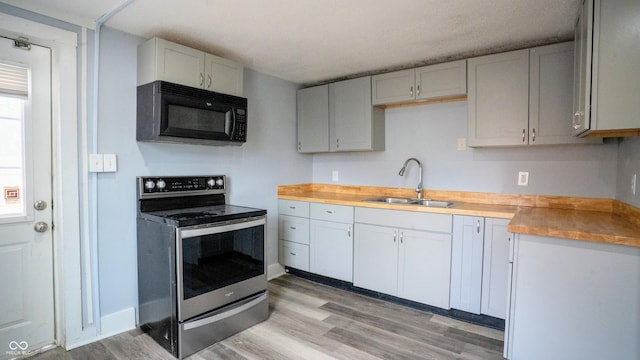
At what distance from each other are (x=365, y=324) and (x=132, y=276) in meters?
1.76

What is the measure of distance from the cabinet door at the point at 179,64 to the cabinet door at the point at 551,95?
→ 244 centimetres

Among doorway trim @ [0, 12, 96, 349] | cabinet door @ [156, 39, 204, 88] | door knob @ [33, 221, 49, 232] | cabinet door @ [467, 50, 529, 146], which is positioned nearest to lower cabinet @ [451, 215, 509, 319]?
cabinet door @ [467, 50, 529, 146]

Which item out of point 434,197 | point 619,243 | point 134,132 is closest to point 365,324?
point 434,197

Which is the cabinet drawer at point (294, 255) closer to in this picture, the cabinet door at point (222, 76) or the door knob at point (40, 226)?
the cabinet door at point (222, 76)

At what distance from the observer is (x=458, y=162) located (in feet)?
9.73

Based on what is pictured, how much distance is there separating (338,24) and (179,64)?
1136 mm

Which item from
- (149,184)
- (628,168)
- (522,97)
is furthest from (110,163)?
(628,168)

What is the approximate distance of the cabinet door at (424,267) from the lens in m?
2.53

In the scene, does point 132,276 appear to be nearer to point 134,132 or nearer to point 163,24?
point 134,132

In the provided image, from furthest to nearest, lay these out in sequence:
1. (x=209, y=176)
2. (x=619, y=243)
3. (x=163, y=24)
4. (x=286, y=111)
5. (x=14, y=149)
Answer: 1. (x=286, y=111)
2. (x=209, y=176)
3. (x=163, y=24)
4. (x=14, y=149)
5. (x=619, y=243)

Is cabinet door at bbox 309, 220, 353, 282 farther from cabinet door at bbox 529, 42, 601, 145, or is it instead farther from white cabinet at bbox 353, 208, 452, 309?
cabinet door at bbox 529, 42, 601, 145

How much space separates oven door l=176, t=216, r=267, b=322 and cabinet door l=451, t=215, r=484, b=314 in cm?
147

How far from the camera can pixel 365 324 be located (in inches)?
96.8

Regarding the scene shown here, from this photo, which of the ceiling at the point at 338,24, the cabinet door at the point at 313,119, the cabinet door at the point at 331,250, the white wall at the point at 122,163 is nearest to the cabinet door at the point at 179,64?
the ceiling at the point at 338,24
